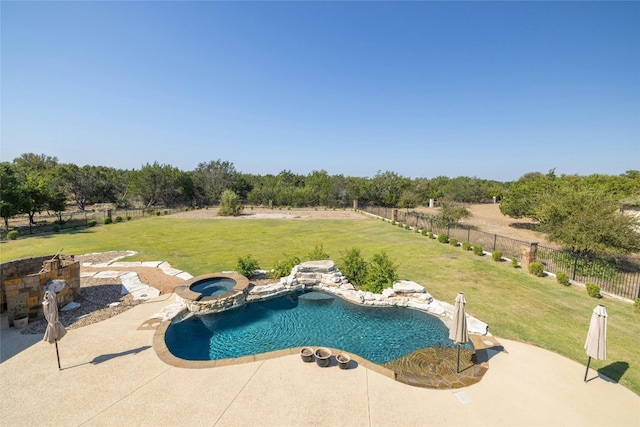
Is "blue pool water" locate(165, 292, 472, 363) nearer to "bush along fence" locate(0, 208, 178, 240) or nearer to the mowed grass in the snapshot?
the mowed grass

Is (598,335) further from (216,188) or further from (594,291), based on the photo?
(216,188)

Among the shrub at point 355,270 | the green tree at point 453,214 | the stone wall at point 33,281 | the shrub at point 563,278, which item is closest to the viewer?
the stone wall at point 33,281

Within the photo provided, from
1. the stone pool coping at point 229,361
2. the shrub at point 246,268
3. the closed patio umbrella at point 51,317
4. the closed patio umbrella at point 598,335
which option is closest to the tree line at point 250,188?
the closed patio umbrella at point 598,335

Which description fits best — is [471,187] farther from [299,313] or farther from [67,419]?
[67,419]

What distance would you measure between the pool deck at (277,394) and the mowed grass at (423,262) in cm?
155

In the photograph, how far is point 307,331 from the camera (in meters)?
7.73

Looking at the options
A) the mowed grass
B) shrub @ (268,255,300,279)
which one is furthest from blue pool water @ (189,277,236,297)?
the mowed grass

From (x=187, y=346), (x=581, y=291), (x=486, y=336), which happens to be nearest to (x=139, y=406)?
(x=187, y=346)

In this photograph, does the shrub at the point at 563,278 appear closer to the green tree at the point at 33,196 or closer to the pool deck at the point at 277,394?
the pool deck at the point at 277,394

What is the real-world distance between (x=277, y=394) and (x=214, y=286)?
603 cm

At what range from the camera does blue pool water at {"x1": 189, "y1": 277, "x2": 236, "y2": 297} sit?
31.2 ft

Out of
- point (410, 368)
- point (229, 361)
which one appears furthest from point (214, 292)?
point (410, 368)

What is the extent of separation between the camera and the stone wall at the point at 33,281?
7129mm

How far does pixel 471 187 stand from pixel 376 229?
3309cm
